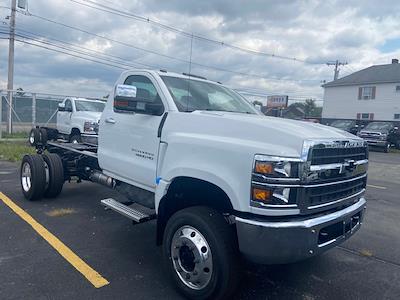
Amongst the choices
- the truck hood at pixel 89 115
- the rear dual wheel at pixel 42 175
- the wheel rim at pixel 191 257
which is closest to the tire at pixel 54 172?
the rear dual wheel at pixel 42 175

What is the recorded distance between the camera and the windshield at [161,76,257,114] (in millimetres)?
4082

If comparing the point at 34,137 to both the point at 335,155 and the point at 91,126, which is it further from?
the point at 335,155

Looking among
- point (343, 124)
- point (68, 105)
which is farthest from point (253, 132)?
point (343, 124)

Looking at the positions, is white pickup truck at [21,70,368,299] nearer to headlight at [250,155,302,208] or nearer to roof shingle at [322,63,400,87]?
headlight at [250,155,302,208]

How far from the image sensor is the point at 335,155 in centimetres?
317

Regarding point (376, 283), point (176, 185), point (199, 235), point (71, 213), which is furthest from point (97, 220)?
point (376, 283)

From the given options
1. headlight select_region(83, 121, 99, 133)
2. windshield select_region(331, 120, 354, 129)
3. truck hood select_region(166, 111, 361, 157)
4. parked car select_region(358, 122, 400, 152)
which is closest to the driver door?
truck hood select_region(166, 111, 361, 157)

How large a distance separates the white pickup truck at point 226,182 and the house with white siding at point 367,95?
32645mm

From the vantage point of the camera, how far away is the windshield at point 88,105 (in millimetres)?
A: 14414

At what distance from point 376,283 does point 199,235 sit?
2.11 meters

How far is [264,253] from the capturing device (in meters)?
2.84

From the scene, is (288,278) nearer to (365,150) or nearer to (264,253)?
(264,253)

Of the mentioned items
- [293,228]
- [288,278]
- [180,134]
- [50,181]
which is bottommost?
[288,278]

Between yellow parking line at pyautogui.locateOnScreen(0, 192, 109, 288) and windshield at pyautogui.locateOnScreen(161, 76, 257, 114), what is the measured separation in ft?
6.36
